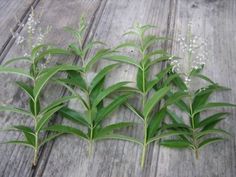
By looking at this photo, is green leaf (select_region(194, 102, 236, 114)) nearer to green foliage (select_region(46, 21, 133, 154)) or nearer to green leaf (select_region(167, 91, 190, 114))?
green leaf (select_region(167, 91, 190, 114))

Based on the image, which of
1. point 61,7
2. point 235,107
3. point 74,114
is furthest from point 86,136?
point 61,7

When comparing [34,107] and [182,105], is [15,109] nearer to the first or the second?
[34,107]

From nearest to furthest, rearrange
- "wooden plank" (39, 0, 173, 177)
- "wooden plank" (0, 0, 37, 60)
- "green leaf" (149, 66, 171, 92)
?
"wooden plank" (39, 0, 173, 177) → "green leaf" (149, 66, 171, 92) → "wooden plank" (0, 0, 37, 60)

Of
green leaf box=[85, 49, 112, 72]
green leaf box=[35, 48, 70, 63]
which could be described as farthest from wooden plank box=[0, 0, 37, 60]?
green leaf box=[85, 49, 112, 72]

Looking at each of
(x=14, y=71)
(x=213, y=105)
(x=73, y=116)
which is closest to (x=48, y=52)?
(x=14, y=71)

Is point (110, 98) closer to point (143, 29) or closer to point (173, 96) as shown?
point (173, 96)

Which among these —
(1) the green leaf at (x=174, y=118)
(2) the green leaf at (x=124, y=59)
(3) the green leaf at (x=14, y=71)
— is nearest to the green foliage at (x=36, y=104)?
(3) the green leaf at (x=14, y=71)

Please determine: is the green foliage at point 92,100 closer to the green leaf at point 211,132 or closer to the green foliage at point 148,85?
the green foliage at point 148,85
